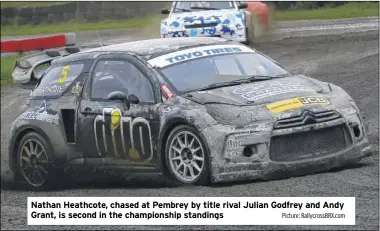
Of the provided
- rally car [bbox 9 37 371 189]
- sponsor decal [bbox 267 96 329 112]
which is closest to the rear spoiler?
rally car [bbox 9 37 371 189]

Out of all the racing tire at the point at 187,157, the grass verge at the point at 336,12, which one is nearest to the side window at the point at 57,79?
the racing tire at the point at 187,157

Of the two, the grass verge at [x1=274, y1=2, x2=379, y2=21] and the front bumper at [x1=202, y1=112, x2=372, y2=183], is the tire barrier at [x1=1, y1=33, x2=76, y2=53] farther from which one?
the front bumper at [x1=202, y1=112, x2=372, y2=183]

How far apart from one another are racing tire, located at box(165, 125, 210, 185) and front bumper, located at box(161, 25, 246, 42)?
34.1ft

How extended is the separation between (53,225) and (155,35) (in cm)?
1931

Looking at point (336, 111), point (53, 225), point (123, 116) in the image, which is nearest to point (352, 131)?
point (336, 111)

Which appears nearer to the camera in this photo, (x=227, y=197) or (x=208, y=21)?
(x=227, y=197)

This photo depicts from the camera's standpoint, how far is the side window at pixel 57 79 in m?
9.80

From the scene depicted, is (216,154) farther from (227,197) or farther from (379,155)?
(379,155)

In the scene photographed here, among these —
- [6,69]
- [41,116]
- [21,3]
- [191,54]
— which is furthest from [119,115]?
[21,3]

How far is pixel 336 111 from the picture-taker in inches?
335

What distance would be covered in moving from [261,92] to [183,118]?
0.78 metres

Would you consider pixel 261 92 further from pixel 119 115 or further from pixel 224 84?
pixel 119 115

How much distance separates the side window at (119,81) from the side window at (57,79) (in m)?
0.34
